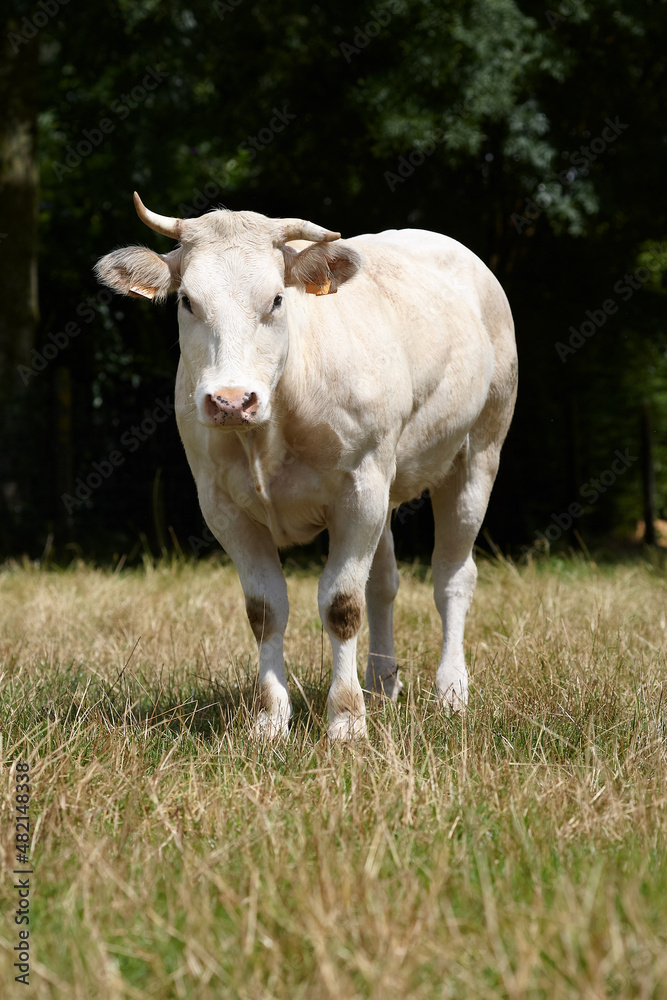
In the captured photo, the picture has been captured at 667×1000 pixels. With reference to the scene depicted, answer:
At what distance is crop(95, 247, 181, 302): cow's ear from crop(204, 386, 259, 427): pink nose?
0.75m

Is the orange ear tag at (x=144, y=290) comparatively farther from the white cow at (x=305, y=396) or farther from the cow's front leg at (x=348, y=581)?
the cow's front leg at (x=348, y=581)

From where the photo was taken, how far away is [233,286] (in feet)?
10.2

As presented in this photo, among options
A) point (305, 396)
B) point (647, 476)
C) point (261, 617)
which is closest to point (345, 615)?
point (261, 617)

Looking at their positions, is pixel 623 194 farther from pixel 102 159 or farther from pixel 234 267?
pixel 234 267

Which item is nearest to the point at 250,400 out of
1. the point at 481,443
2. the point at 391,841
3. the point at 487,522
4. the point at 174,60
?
the point at 391,841

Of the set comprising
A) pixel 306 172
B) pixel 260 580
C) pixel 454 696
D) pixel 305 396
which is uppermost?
pixel 306 172

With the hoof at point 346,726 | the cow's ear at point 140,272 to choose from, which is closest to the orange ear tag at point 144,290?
the cow's ear at point 140,272

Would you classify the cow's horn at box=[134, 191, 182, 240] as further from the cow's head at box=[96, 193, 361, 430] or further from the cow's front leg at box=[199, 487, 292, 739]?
the cow's front leg at box=[199, 487, 292, 739]

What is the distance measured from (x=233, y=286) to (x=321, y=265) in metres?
0.40

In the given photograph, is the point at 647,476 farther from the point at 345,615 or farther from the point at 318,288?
the point at 318,288

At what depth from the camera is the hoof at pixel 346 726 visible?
333 cm

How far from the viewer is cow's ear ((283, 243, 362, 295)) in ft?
11.0

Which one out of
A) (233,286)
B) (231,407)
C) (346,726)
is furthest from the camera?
(346,726)

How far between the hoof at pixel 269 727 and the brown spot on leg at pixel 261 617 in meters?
0.28
